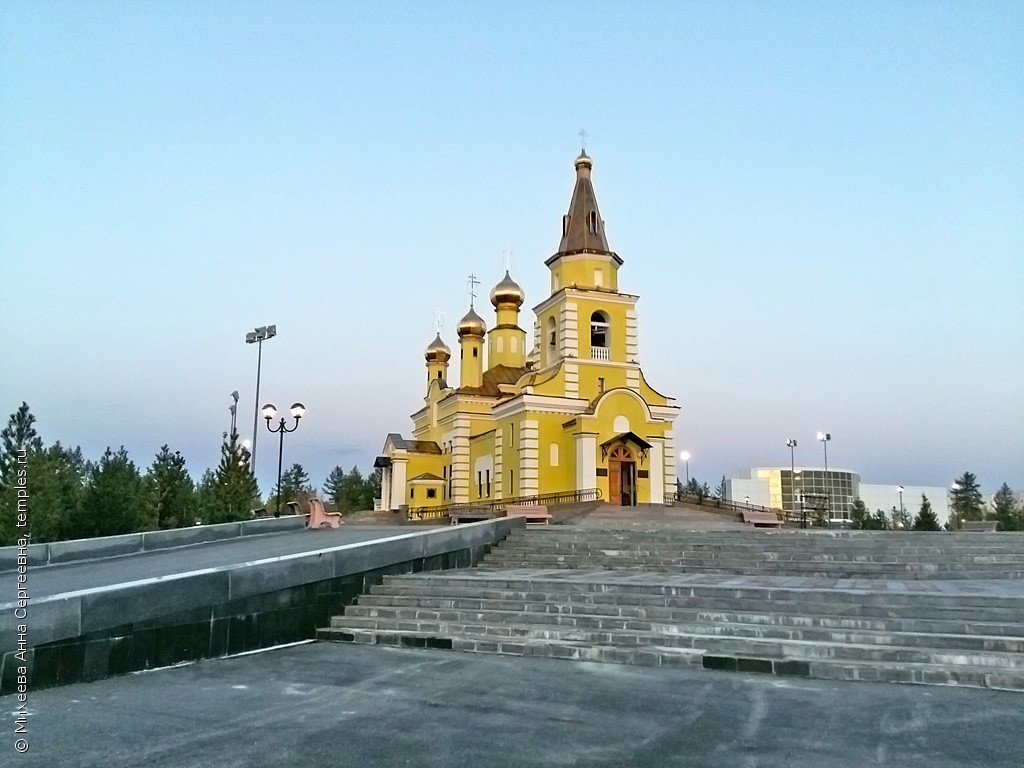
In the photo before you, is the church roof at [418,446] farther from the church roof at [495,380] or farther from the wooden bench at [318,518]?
the wooden bench at [318,518]

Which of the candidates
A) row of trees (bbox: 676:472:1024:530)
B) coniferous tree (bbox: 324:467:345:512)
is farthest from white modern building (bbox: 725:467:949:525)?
coniferous tree (bbox: 324:467:345:512)

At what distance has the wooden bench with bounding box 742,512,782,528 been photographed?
24.6 metres

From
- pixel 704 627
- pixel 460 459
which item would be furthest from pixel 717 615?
pixel 460 459

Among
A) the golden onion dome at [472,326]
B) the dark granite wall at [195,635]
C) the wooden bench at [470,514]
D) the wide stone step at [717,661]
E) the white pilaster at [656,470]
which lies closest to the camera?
the dark granite wall at [195,635]

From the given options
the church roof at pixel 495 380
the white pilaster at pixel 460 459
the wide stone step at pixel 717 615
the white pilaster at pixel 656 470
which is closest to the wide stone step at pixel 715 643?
the wide stone step at pixel 717 615

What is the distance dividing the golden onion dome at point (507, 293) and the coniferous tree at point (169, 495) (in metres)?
18.7

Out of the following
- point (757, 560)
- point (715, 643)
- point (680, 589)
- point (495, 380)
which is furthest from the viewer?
point (495, 380)

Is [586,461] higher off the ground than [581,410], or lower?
lower

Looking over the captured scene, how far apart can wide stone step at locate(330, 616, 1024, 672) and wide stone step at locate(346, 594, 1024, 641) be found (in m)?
0.42

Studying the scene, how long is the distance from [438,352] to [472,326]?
572 cm

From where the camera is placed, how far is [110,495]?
2552cm

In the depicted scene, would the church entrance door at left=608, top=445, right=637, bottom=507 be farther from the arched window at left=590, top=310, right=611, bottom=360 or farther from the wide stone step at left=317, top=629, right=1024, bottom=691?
the wide stone step at left=317, top=629, right=1024, bottom=691

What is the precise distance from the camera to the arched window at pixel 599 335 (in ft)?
111

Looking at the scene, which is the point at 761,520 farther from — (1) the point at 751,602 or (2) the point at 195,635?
(2) the point at 195,635
